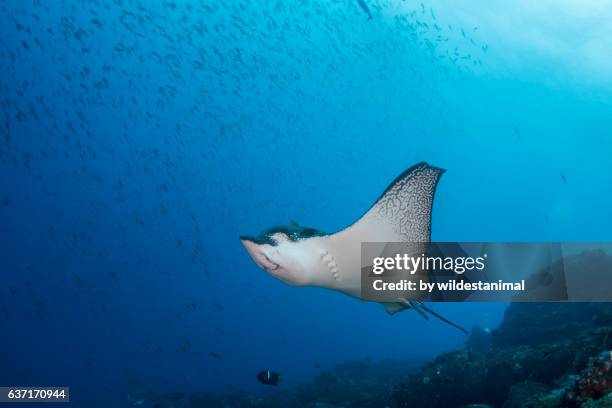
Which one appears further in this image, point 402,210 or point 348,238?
point 402,210

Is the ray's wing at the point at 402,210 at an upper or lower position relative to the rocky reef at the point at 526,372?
upper

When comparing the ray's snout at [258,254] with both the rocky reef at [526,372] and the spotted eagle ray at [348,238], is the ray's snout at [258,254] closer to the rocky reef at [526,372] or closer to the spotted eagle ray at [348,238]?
the spotted eagle ray at [348,238]

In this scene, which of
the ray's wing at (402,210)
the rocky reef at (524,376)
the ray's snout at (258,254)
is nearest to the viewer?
the rocky reef at (524,376)

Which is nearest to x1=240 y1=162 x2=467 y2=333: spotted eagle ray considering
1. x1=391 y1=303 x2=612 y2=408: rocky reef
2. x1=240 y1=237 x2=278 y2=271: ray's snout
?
x1=240 y1=237 x2=278 y2=271: ray's snout

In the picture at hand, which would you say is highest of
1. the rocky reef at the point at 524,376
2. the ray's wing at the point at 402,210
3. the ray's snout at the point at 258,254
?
the ray's wing at the point at 402,210

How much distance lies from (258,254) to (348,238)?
83 centimetres

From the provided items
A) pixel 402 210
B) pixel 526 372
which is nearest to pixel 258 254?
pixel 402 210

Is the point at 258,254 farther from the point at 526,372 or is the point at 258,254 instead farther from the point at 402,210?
the point at 526,372

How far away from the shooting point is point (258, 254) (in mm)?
3000

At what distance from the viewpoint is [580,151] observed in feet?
170

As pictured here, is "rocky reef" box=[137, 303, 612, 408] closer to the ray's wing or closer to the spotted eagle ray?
the spotted eagle ray

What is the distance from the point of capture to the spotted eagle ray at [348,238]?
3.06m

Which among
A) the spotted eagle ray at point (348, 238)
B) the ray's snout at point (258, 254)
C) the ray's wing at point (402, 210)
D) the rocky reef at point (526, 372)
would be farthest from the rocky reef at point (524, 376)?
the ray's snout at point (258, 254)

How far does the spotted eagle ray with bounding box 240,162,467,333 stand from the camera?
3.06 m
